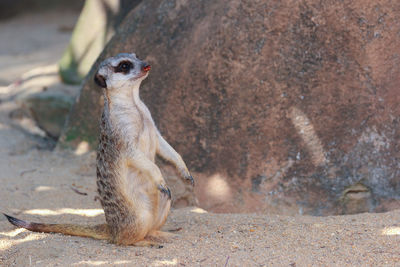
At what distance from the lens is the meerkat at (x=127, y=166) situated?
9.75ft

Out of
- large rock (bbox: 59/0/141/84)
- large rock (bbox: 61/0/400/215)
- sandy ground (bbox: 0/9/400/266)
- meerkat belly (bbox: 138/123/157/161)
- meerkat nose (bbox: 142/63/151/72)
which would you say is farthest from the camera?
large rock (bbox: 59/0/141/84)

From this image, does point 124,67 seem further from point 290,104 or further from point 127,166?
point 290,104

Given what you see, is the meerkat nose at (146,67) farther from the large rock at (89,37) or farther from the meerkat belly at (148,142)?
the large rock at (89,37)

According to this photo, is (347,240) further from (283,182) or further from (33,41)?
(33,41)

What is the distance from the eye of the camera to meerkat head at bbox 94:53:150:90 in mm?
2953

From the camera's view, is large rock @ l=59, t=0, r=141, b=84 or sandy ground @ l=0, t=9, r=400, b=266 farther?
large rock @ l=59, t=0, r=141, b=84

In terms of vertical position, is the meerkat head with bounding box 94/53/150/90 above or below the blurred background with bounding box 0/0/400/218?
above

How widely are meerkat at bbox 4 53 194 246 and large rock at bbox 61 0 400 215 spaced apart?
2.81 ft

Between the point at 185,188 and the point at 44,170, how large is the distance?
1.26m

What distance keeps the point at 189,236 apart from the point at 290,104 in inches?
47.1

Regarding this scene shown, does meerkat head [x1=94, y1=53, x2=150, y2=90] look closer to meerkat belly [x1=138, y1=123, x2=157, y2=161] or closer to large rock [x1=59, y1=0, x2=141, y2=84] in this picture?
meerkat belly [x1=138, y1=123, x2=157, y2=161]

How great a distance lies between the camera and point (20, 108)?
19.4 feet

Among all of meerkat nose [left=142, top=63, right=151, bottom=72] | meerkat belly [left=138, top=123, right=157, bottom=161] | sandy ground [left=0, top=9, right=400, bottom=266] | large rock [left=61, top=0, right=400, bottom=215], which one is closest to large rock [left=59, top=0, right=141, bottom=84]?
sandy ground [left=0, top=9, right=400, bottom=266]

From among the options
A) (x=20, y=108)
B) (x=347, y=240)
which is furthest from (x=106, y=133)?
(x=20, y=108)
